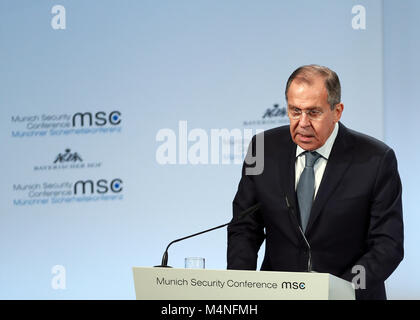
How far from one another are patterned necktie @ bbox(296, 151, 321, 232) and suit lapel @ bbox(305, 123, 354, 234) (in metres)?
0.04

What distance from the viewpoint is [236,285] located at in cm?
218

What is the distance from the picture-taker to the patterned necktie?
9.20ft

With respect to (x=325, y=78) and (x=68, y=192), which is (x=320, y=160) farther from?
(x=68, y=192)

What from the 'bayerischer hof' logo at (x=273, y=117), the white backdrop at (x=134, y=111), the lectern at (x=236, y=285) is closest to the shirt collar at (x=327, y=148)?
the lectern at (x=236, y=285)

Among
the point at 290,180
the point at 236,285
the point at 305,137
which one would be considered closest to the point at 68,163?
the point at 290,180

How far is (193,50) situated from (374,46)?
134 centimetres

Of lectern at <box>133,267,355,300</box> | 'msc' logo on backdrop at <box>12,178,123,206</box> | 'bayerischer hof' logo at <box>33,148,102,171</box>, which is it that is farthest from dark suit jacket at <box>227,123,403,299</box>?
'bayerischer hof' logo at <box>33,148,102,171</box>

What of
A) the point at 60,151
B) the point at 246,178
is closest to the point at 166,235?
the point at 60,151

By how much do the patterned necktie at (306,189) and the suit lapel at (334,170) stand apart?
38 millimetres

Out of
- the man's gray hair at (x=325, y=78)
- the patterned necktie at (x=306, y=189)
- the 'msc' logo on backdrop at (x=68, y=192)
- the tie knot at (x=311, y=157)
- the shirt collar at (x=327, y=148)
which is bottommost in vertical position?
the 'msc' logo on backdrop at (x=68, y=192)

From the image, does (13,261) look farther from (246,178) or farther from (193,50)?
(246,178)

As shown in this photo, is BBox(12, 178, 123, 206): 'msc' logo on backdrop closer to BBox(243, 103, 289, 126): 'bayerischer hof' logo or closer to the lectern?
BBox(243, 103, 289, 126): 'bayerischer hof' logo

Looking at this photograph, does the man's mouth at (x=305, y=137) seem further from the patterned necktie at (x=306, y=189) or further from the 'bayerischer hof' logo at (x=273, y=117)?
the 'bayerischer hof' logo at (x=273, y=117)

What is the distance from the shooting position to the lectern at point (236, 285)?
2070mm
